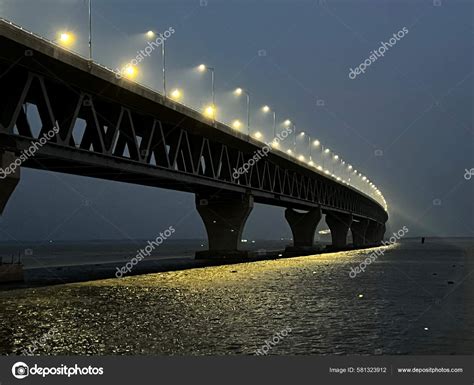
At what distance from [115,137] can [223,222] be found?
1312 inches

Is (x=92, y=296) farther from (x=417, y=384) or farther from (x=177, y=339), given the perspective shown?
(x=417, y=384)

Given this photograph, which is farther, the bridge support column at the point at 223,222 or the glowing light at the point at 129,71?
the bridge support column at the point at 223,222

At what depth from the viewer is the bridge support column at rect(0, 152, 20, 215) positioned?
1256 inches

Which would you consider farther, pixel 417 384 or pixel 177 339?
pixel 177 339

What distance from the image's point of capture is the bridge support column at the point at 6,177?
105 feet

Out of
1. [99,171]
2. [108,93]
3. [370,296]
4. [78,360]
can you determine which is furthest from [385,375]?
[99,171]

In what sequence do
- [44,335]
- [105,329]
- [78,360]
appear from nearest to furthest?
[78,360]
[44,335]
[105,329]

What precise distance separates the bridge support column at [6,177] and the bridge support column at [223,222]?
125 feet

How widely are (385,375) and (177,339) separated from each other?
22.2 feet

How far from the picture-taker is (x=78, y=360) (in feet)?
45.8

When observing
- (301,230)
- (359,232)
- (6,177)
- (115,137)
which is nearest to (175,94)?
(115,137)

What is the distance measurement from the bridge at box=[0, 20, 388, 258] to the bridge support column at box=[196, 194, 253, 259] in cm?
12

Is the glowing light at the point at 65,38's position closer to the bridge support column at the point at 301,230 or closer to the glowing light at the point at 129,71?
the glowing light at the point at 129,71

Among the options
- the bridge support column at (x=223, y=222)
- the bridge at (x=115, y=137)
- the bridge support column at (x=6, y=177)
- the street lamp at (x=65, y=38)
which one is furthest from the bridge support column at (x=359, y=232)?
the bridge support column at (x=6, y=177)
